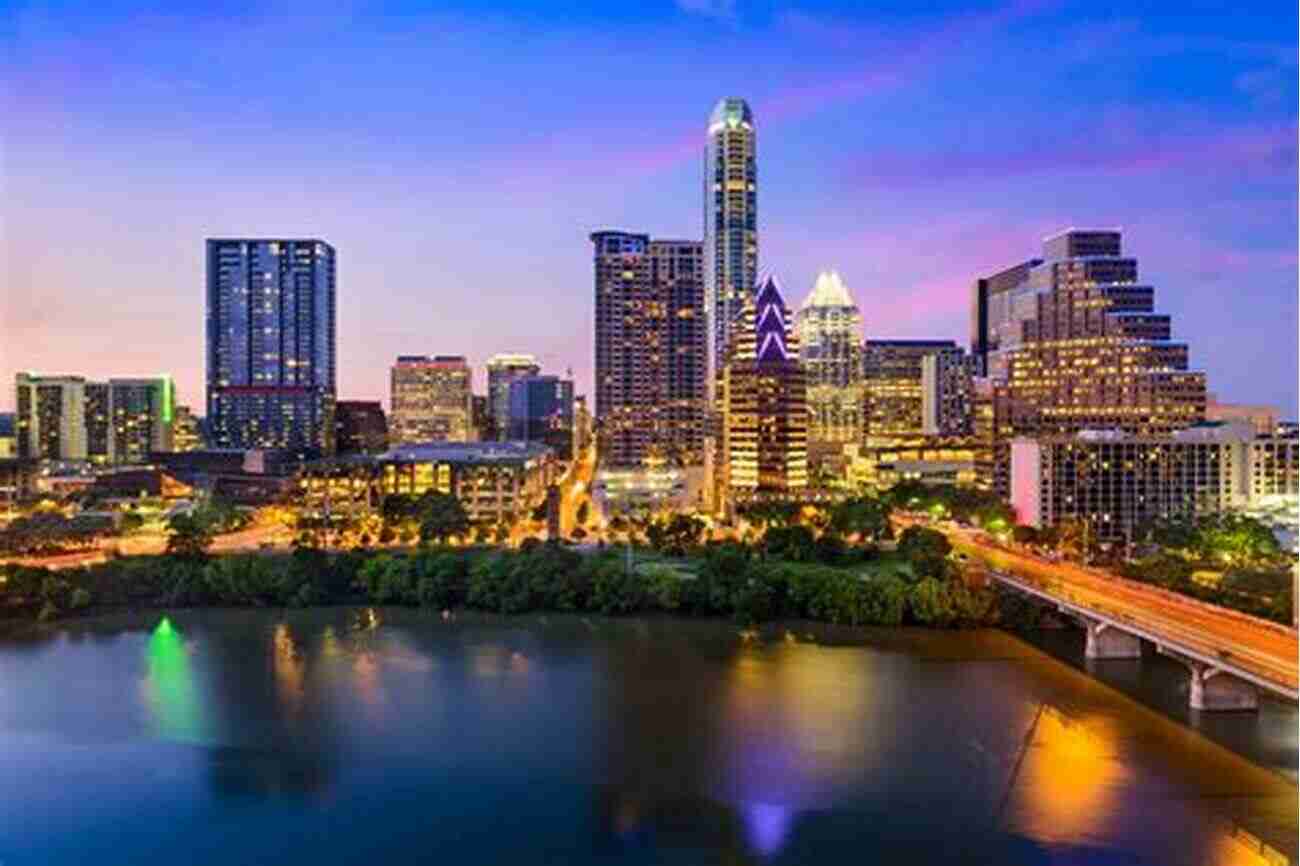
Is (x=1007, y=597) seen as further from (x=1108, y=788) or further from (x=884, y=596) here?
(x=1108, y=788)

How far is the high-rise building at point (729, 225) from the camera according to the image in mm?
35875

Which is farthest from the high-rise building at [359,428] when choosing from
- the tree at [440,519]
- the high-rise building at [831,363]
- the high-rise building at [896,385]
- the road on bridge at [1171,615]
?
the road on bridge at [1171,615]

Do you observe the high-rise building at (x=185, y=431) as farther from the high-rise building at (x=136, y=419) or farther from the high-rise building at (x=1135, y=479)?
the high-rise building at (x=1135, y=479)

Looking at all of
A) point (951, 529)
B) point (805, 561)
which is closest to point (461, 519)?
point (805, 561)

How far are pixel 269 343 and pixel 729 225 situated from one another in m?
13.2

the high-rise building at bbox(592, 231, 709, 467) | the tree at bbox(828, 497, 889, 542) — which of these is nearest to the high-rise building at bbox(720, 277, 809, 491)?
the tree at bbox(828, 497, 889, 542)

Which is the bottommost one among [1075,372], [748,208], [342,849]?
[342,849]

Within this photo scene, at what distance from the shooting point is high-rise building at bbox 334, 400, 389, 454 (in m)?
33.8

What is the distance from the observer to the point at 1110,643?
8.91 m

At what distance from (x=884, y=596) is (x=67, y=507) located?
1265 cm

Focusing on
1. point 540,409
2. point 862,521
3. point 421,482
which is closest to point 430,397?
point 540,409

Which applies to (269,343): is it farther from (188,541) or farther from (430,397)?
(188,541)

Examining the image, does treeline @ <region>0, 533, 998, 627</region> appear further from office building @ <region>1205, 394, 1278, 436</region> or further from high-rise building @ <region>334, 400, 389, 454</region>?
high-rise building @ <region>334, 400, 389, 454</region>

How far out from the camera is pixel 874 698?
777 cm
